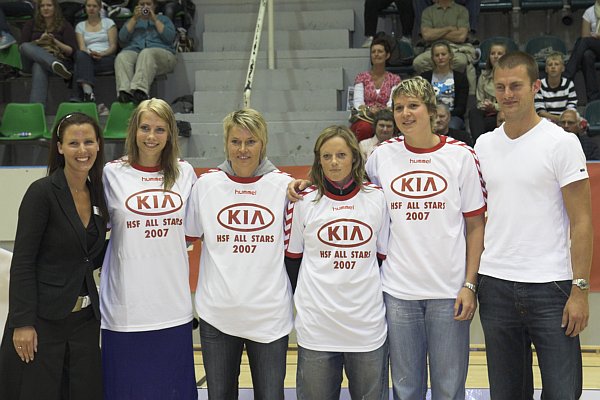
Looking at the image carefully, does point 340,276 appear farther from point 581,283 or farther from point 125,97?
point 125,97

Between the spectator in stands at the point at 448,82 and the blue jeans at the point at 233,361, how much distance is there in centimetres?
406

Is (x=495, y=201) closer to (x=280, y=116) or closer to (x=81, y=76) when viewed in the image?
(x=280, y=116)

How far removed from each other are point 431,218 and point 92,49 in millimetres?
Result: 5645

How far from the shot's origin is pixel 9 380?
2.88m

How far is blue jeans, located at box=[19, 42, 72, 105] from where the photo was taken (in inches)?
291

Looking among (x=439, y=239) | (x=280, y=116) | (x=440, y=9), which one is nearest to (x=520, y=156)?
(x=439, y=239)

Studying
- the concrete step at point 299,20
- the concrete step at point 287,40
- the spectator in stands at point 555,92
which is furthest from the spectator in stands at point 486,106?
the concrete step at point 299,20

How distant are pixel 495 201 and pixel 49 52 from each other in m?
5.81

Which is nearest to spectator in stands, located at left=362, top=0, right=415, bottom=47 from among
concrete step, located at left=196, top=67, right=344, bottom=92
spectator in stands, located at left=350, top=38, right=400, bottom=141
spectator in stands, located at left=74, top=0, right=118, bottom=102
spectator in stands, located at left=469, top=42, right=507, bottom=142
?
concrete step, located at left=196, top=67, right=344, bottom=92

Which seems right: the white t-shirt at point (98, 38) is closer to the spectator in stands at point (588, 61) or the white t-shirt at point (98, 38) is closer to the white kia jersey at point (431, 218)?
the spectator in stands at point (588, 61)

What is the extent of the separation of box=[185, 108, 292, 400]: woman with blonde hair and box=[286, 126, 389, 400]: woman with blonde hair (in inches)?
3.5

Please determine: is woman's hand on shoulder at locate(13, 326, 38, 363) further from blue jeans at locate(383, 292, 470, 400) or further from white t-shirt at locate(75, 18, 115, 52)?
white t-shirt at locate(75, 18, 115, 52)

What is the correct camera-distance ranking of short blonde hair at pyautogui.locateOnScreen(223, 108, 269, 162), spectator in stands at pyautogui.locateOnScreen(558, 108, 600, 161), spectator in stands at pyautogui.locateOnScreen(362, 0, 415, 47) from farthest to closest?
spectator in stands at pyautogui.locateOnScreen(362, 0, 415, 47) < spectator in stands at pyautogui.locateOnScreen(558, 108, 600, 161) < short blonde hair at pyautogui.locateOnScreen(223, 108, 269, 162)

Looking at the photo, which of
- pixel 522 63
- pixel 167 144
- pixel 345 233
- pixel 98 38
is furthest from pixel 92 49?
pixel 522 63
